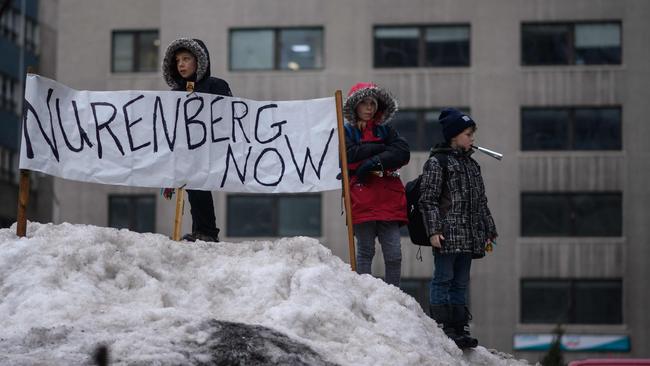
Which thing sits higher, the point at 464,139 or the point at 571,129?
the point at 571,129

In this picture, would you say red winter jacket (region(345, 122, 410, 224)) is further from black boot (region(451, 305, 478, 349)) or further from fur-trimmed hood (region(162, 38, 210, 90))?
fur-trimmed hood (region(162, 38, 210, 90))

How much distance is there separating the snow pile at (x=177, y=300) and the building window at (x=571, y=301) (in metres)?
25.5

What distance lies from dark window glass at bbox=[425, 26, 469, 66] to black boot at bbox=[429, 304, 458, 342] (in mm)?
26478

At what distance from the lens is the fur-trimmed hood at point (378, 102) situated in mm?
9281

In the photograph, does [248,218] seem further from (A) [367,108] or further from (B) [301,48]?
(A) [367,108]

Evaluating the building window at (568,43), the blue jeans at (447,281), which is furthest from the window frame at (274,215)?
the blue jeans at (447,281)

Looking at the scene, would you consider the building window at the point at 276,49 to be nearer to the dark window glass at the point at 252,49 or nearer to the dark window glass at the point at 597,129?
the dark window glass at the point at 252,49

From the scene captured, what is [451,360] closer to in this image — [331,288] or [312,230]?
[331,288]

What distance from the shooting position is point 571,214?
111ft

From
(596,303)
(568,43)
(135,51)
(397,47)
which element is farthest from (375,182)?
(135,51)

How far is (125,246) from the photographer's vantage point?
760cm

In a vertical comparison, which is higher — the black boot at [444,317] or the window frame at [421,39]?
the window frame at [421,39]

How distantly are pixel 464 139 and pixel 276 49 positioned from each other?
86.8 feet

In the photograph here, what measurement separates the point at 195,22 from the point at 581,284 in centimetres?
1393
